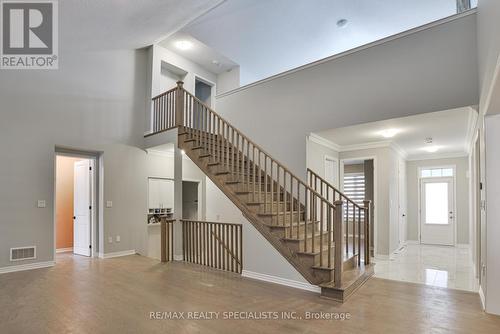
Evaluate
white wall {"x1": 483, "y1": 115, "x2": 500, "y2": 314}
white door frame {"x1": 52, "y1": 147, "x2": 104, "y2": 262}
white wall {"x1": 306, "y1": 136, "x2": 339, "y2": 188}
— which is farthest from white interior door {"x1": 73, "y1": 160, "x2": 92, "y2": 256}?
white wall {"x1": 483, "y1": 115, "x2": 500, "y2": 314}

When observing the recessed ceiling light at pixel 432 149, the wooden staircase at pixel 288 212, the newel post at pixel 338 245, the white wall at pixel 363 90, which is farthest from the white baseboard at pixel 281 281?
the recessed ceiling light at pixel 432 149

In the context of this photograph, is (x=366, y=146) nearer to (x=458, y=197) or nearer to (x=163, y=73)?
(x=458, y=197)

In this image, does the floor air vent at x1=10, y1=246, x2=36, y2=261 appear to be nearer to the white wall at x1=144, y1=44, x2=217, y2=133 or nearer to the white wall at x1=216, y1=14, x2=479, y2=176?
the white wall at x1=144, y1=44, x2=217, y2=133

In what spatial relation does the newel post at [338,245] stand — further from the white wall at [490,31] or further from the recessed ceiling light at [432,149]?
the recessed ceiling light at [432,149]

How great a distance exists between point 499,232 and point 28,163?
706cm

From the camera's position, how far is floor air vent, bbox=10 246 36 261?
16.3 feet

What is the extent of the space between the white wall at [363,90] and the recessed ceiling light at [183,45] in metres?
2.04

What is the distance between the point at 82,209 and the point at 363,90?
6.36 metres

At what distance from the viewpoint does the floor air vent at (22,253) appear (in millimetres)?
4977

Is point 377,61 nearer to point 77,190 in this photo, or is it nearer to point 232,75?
point 232,75

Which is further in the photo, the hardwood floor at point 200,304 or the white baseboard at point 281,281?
the white baseboard at point 281,281

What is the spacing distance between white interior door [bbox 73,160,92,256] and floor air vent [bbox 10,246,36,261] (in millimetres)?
1240

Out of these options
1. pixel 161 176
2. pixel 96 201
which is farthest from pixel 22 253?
pixel 161 176

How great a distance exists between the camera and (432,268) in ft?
17.5
